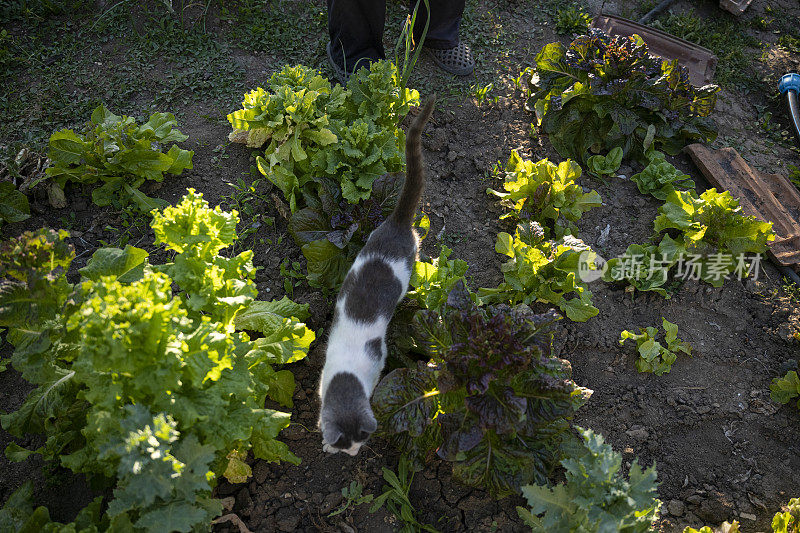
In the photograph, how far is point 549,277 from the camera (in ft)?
10.2

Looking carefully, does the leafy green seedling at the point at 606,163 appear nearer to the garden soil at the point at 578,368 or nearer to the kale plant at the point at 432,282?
the garden soil at the point at 578,368

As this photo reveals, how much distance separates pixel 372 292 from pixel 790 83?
4194 millimetres

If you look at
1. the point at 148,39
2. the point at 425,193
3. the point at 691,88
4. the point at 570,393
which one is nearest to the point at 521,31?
the point at 691,88

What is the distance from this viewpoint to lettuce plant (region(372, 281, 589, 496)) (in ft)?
7.67

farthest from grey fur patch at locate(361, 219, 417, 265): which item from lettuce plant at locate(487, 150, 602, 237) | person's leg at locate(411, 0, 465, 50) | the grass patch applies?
the grass patch

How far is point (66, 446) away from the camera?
2.46 metres

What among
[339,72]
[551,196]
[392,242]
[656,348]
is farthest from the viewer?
[339,72]

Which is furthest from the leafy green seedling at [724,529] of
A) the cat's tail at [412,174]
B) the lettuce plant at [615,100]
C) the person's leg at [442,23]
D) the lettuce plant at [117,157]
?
the person's leg at [442,23]

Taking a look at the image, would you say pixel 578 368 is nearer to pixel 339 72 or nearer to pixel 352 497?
pixel 352 497

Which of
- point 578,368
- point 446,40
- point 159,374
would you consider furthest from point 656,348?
point 446,40

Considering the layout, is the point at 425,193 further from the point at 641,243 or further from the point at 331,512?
the point at 331,512

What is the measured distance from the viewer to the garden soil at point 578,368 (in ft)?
8.30

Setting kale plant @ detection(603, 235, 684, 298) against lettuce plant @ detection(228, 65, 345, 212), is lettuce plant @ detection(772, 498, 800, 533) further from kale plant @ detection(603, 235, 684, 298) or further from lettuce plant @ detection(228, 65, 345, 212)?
lettuce plant @ detection(228, 65, 345, 212)

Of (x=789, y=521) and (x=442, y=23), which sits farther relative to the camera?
(x=442, y=23)
